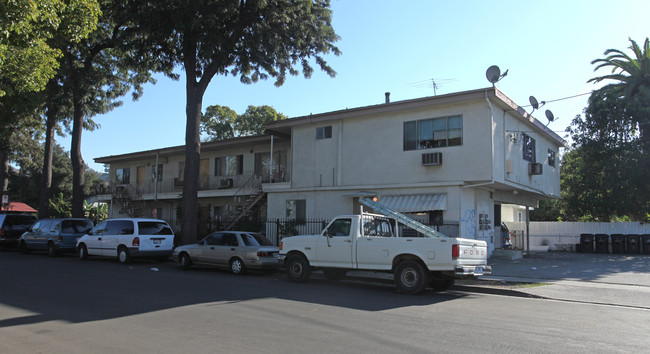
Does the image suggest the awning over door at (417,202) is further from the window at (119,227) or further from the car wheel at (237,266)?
the window at (119,227)

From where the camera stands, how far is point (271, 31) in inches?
787

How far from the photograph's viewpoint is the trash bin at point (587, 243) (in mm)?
25688

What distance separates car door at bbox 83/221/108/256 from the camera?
18.3m

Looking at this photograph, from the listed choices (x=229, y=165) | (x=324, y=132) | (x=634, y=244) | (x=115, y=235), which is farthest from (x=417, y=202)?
(x=229, y=165)

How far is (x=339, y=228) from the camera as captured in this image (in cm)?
1205

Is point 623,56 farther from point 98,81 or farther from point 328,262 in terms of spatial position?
point 98,81

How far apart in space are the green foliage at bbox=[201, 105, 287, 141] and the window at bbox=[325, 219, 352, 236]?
35365mm

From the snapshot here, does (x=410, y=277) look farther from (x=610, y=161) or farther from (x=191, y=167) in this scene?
(x=610, y=161)

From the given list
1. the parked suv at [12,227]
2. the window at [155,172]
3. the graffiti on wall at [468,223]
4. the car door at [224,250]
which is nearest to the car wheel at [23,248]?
the parked suv at [12,227]

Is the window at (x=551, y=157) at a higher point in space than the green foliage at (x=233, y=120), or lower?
lower

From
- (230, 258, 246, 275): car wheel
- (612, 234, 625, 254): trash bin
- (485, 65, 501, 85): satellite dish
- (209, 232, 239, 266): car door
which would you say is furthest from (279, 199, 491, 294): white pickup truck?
(612, 234, 625, 254): trash bin

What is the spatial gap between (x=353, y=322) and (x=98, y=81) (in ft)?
81.0

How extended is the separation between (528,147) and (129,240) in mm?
18340

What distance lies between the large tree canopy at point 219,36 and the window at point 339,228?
10113 mm
